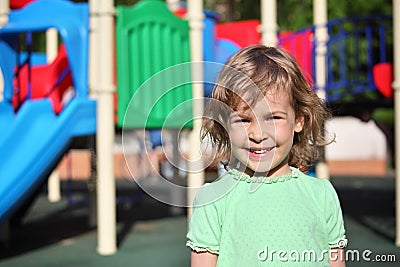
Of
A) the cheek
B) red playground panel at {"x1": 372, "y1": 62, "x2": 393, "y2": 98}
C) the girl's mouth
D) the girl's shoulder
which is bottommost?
the girl's shoulder

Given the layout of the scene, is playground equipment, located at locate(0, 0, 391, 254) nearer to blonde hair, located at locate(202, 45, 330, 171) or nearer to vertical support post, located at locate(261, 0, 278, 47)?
vertical support post, located at locate(261, 0, 278, 47)

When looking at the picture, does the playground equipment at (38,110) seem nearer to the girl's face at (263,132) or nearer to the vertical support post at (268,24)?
the vertical support post at (268,24)

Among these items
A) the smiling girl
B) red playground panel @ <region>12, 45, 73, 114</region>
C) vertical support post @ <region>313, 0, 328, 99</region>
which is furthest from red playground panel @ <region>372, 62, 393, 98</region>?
the smiling girl

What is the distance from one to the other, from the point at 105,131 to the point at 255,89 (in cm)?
480

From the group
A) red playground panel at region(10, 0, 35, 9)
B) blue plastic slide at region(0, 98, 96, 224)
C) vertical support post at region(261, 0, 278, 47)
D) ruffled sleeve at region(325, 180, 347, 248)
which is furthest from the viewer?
red playground panel at region(10, 0, 35, 9)

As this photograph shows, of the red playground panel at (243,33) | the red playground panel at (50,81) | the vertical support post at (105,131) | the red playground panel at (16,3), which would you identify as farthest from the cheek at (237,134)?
the red playground panel at (16,3)

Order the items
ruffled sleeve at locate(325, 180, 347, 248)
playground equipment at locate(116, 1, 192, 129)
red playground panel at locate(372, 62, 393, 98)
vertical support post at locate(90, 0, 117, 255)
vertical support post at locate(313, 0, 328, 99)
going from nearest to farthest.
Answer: ruffled sleeve at locate(325, 180, 347, 248), vertical support post at locate(90, 0, 117, 255), playground equipment at locate(116, 1, 192, 129), red playground panel at locate(372, 62, 393, 98), vertical support post at locate(313, 0, 328, 99)

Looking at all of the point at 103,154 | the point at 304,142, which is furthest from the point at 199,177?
the point at 304,142

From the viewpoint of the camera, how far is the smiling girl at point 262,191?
193 centimetres

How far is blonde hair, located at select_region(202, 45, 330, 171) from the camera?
6.39ft

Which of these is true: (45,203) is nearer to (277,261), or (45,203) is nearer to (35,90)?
(35,90)

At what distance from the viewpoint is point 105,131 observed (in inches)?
260

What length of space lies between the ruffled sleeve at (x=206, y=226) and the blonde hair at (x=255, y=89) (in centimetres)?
19

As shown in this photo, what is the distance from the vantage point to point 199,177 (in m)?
7.16
